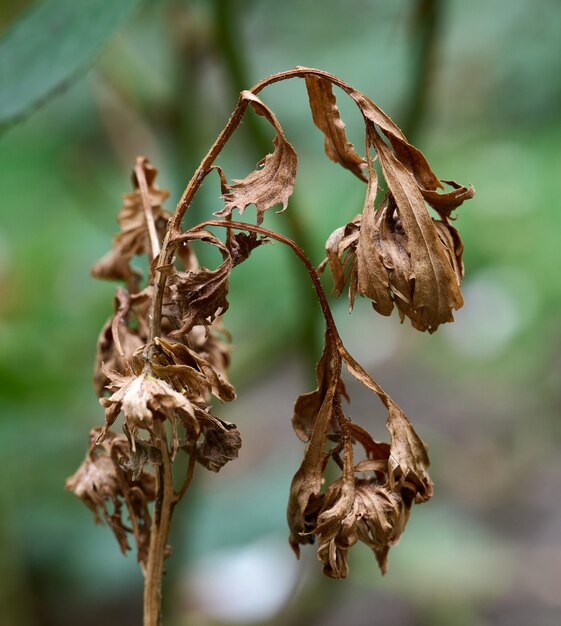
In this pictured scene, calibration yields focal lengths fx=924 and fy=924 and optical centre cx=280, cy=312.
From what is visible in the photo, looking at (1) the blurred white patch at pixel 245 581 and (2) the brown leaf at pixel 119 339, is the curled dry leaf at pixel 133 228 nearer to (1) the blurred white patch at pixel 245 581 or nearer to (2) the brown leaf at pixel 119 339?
(2) the brown leaf at pixel 119 339

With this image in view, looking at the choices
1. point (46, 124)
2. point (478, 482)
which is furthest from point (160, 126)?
point (478, 482)

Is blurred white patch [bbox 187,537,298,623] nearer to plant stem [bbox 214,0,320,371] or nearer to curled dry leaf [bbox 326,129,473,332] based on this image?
plant stem [bbox 214,0,320,371]

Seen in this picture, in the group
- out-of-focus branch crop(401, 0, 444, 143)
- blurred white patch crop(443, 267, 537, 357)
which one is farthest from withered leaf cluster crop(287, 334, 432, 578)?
blurred white patch crop(443, 267, 537, 357)

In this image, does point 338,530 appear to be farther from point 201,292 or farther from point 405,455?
point 201,292

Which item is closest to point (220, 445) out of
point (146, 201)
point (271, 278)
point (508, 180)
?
point (146, 201)

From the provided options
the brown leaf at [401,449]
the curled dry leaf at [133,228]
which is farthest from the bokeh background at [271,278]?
the brown leaf at [401,449]
